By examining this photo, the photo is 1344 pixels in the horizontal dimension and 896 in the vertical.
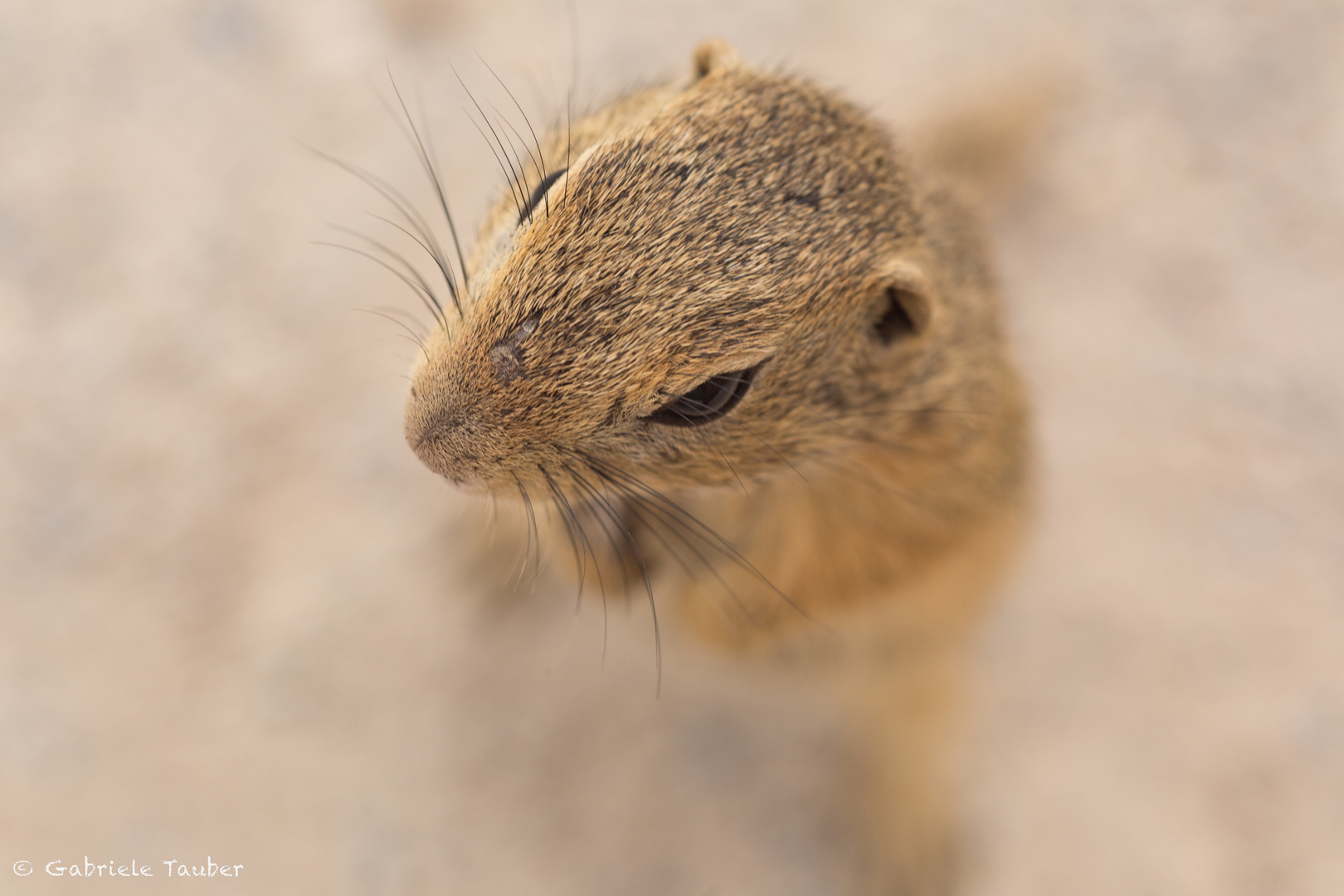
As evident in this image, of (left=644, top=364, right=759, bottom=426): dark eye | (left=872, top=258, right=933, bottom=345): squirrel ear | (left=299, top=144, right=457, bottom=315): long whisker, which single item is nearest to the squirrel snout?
(left=644, top=364, right=759, bottom=426): dark eye

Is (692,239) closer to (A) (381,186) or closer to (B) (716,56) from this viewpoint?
(B) (716,56)

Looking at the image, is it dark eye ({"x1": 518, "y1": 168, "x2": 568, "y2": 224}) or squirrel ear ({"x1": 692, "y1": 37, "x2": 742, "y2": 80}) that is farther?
squirrel ear ({"x1": 692, "y1": 37, "x2": 742, "y2": 80})

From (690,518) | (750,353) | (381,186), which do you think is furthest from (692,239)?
(381,186)

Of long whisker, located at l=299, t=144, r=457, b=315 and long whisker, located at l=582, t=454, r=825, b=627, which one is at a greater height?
long whisker, located at l=299, t=144, r=457, b=315

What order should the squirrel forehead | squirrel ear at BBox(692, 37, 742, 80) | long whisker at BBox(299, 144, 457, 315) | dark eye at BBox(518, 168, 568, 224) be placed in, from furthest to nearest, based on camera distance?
long whisker at BBox(299, 144, 457, 315)
squirrel ear at BBox(692, 37, 742, 80)
dark eye at BBox(518, 168, 568, 224)
the squirrel forehead

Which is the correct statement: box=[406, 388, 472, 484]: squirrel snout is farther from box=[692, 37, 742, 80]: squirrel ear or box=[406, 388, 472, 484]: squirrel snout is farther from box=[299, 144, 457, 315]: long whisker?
box=[299, 144, 457, 315]: long whisker

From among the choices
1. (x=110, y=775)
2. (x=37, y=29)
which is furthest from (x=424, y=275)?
(x=110, y=775)
